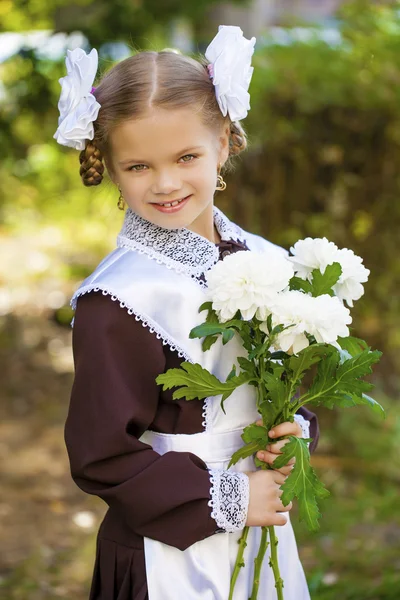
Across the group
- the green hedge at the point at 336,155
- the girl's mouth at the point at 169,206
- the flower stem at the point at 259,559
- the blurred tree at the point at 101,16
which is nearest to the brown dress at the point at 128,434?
the flower stem at the point at 259,559

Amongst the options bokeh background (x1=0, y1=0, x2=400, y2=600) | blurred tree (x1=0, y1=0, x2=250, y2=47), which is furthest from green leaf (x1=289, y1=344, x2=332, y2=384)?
blurred tree (x1=0, y1=0, x2=250, y2=47)

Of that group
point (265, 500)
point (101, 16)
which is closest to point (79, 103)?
point (265, 500)

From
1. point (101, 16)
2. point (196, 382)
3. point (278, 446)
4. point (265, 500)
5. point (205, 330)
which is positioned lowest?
point (265, 500)

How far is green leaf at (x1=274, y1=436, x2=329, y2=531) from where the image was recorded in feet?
5.27

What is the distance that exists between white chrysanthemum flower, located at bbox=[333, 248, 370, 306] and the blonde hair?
0.39 metres

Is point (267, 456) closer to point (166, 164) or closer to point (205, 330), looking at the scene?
point (205, 330)

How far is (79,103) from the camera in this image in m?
1.74

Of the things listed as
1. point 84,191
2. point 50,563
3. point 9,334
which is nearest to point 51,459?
point 50,563

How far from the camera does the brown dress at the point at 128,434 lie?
1669 mm

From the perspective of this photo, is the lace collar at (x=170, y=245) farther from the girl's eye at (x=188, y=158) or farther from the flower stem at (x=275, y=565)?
the flower stem at (x=275, y=565)

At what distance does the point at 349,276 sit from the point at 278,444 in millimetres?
374

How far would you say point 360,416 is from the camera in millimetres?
4391

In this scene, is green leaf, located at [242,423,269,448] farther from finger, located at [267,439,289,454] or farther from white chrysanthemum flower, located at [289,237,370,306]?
white chrysanthemum flower, located at [289,237,370,306]

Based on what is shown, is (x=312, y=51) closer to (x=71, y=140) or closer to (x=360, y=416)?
(x=360, y=416)
